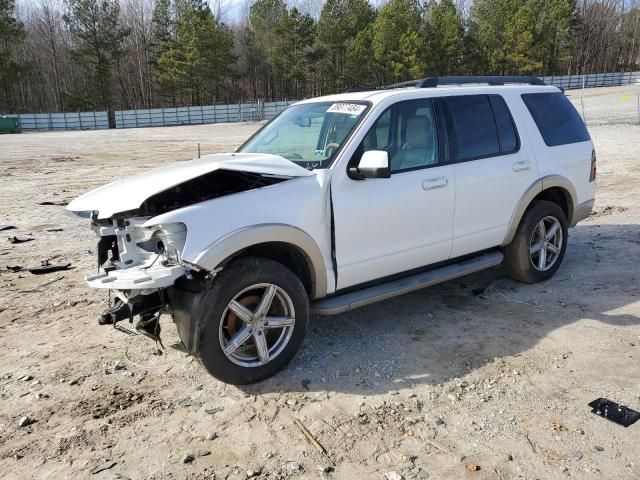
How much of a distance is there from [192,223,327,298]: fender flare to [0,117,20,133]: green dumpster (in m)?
47.0

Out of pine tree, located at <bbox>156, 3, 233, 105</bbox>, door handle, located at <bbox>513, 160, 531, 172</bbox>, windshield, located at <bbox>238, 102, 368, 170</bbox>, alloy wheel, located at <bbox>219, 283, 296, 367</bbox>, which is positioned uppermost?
pine tree, located at <bbox>156, 3, 233, 105</bbox>

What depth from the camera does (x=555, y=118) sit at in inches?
222

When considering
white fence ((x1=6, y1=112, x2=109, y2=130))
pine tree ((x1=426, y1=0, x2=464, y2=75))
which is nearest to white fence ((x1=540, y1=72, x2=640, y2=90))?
pine tree ((x1=426, y1=0, x2=464, y2=75))

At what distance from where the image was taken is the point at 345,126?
4.27 meters

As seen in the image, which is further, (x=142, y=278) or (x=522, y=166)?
(x=522, y=166)

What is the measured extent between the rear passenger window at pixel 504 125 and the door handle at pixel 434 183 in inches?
36.4

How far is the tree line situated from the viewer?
5975 centimetres

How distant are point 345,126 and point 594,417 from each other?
2691 mm

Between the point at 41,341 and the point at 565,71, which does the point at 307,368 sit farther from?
the point at 565,71

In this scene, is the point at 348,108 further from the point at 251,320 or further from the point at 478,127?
the point at 251,320

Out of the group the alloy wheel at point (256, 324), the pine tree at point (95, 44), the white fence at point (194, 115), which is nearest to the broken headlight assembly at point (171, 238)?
the alloy wheel at point (256, 324)

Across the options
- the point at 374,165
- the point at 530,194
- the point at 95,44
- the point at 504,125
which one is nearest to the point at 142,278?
the point at 374,165

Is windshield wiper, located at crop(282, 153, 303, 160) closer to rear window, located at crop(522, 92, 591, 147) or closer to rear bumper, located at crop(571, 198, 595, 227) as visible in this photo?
rear window, located at crop(522, 92, 591, 147)

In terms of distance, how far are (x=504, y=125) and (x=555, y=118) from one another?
90cm
